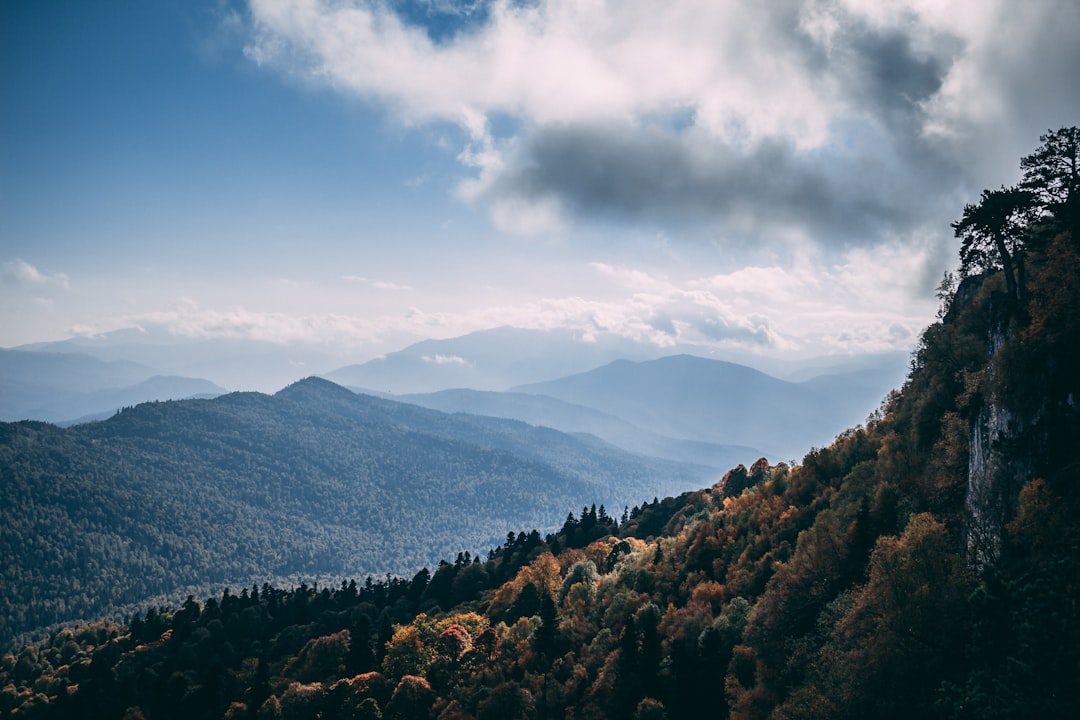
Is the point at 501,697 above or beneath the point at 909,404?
beneath

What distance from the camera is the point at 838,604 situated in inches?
2019

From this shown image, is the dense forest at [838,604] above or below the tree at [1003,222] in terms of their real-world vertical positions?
below

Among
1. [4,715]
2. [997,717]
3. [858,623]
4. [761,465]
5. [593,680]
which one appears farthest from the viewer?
[761,465]

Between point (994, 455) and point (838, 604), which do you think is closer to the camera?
point (994, 455)

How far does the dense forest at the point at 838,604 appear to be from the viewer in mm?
39125

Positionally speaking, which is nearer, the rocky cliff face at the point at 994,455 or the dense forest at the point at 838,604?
the dense forest at the point at 838,604

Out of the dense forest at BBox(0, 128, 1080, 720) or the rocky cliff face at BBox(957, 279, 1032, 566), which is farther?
the rocky cliff face at BBox(957, 279, 1032, 566)

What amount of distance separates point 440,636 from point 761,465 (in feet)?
260

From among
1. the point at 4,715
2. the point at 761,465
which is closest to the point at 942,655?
the point at 761,465

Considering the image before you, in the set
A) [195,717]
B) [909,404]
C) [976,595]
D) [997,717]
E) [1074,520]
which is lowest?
[195,717]

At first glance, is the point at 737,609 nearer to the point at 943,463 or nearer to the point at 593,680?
the point at 593,680

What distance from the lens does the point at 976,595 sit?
38656 millimetres

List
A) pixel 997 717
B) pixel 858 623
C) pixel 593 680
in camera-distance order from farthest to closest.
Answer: pixel 593 680 < pixel 858 623 < pixel 997 717

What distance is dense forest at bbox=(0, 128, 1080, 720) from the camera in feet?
128
